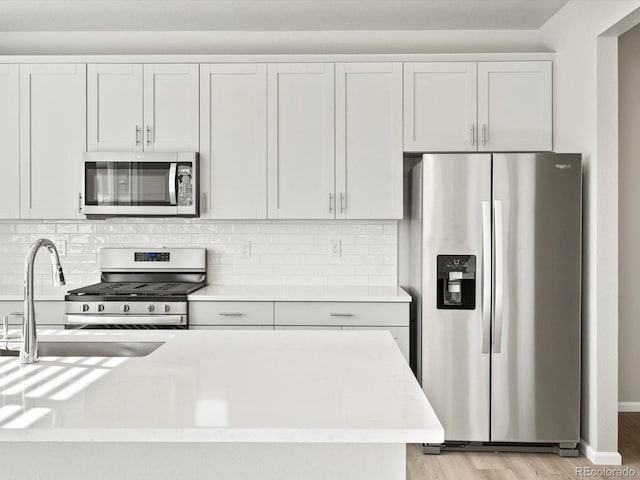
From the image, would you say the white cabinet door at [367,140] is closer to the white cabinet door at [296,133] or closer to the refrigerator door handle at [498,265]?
the white cabinet door at [296,133]

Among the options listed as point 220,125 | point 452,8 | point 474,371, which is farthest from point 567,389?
point 220,125

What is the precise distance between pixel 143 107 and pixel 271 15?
1066 mm

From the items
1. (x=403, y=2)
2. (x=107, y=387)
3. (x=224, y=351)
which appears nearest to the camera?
(x=107, y=387)

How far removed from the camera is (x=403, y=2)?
357 centimetres

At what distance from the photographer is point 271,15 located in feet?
12.4

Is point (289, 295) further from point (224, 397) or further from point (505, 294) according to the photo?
point (224, 397)

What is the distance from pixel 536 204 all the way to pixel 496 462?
4.95ft

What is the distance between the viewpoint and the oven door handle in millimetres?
3471

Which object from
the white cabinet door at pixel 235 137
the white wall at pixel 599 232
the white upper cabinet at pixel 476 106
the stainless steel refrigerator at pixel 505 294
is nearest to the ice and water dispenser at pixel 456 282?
the stainless steel refrigerator at pixel 505 294

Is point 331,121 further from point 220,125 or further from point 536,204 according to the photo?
point 536,204

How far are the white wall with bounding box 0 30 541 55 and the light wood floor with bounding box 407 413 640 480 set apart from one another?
278cm

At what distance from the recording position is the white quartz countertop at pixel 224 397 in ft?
3.90

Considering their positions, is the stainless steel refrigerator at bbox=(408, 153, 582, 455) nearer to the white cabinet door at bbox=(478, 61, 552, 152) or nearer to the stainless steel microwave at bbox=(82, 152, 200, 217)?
the white cabinet door at bbox=(478, 61, 552, 152)

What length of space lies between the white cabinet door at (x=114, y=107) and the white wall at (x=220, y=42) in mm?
394
